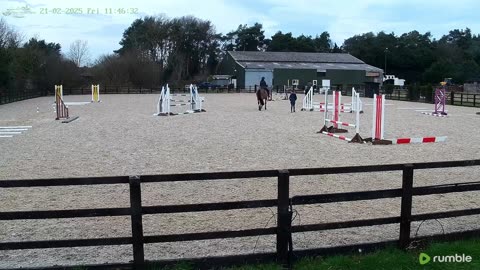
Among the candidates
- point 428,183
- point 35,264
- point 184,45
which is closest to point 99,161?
point 35,264

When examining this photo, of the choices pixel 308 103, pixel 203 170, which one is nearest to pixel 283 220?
pixel 203 170

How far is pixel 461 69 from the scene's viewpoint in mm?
86312

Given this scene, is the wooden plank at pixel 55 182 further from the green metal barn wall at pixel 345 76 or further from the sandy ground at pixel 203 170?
the green metal barn wall at pixel 345 76

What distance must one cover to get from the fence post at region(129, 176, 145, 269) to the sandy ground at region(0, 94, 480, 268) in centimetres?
44

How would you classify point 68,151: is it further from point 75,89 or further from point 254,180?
point 75,89

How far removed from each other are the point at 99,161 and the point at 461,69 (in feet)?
294

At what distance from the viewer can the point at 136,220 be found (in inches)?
156

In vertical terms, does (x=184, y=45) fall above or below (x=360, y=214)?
above

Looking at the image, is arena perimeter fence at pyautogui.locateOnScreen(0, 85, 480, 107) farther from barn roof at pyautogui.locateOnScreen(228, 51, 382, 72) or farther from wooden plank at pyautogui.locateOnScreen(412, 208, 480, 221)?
wooden plank at pyautogui.locateOnScreen(412, 208, 480, 221)

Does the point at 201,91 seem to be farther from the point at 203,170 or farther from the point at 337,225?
the point at 337,225

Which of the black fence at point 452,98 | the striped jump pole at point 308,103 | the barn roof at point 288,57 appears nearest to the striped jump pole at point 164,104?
the striped jump pole at point 308,103

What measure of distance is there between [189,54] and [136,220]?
85.4 meters

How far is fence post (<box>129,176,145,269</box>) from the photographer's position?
3914mm

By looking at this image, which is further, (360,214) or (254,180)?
(254,180)
